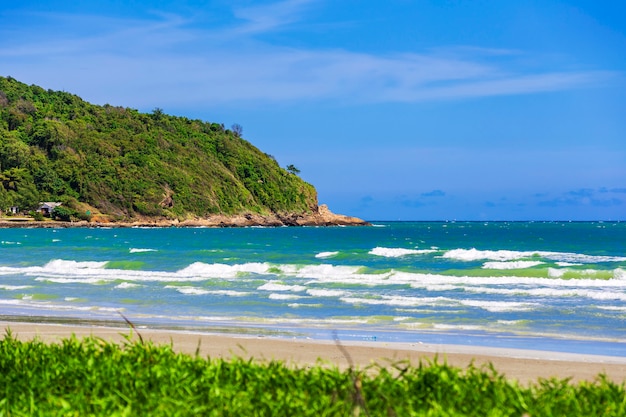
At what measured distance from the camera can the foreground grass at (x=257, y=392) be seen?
4758mm

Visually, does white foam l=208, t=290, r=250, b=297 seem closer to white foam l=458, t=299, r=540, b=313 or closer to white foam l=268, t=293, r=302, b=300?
white foam l=268, t=293, r=302, b=300

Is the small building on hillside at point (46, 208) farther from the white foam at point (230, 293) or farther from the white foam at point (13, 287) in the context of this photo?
the white foam at point (230, 293)

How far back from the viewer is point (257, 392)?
522 cm

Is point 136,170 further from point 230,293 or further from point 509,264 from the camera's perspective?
point 230,293

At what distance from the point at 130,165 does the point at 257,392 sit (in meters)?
141

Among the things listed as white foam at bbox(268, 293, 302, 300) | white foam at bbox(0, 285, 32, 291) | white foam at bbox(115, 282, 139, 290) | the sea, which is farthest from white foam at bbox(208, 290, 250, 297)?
white foam at bbox(0, 285, 32, 291)

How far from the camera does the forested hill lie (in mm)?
135625

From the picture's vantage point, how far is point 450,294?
21688 mm

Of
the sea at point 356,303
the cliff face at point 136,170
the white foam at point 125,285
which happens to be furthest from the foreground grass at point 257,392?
the cliff face at point 136,170

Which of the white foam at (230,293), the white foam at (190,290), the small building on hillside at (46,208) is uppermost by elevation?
the small building on hillside at (46,208)

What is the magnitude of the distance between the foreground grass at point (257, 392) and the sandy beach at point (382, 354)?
270cm

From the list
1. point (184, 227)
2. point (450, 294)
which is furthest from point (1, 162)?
point (450, 294)

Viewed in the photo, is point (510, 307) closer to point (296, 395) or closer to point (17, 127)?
point (296, 395)

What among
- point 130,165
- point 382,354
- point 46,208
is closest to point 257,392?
point 382,354
